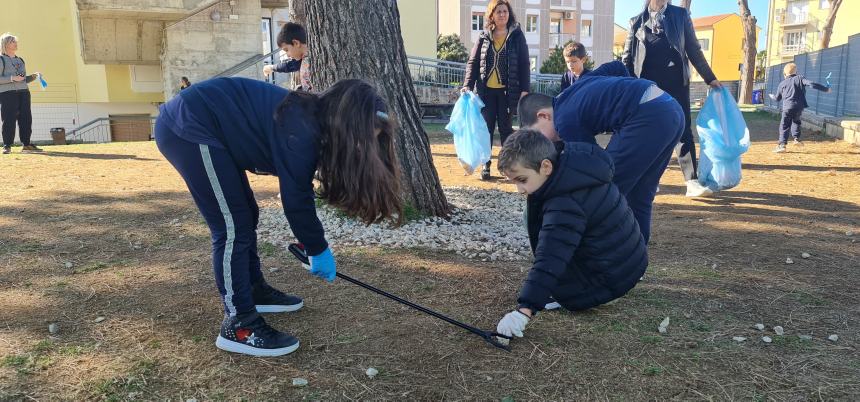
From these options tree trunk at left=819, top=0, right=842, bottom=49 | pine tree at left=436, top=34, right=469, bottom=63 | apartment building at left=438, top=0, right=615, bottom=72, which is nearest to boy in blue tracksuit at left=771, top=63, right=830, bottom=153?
tree trunk at left=819, top=0, right=842, bottom=49

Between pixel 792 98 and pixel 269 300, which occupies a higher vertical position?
pixel 792 98

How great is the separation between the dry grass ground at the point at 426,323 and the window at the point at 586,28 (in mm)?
38360

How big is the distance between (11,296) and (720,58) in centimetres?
5738

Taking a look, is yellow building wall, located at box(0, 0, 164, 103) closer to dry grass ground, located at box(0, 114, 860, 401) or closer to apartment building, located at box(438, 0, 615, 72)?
dry grass ground, located at box(0, 114, 860, 401)

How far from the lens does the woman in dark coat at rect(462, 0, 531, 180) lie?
6.09 meters

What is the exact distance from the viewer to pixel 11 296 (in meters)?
3.07

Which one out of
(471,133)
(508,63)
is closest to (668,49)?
(508,63)

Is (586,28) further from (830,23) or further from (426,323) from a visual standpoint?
(426,323)

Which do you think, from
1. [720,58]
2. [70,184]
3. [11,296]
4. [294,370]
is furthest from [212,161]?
[720,58]

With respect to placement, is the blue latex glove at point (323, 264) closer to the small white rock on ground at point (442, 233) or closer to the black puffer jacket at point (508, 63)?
the small white rock on ground at point (442, 233)

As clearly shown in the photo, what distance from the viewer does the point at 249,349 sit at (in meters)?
2.45

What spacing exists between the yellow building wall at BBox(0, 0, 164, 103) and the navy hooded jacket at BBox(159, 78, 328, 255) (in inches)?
739

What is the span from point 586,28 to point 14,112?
3769 cm

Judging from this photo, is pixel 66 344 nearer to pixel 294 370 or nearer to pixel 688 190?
pixel 294 370
